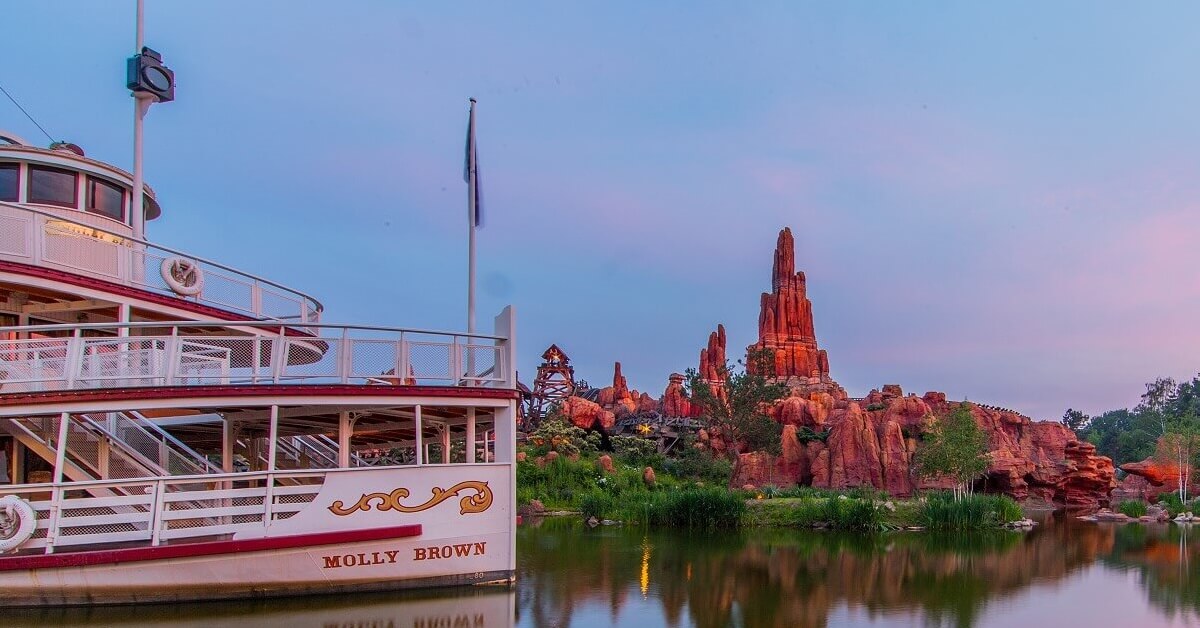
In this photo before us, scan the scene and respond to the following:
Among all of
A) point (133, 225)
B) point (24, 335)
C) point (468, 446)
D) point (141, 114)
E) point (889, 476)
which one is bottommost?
point (889, 476)

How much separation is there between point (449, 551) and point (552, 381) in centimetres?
4875

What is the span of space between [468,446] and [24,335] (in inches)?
295

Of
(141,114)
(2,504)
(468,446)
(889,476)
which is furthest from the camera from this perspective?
(889,476)

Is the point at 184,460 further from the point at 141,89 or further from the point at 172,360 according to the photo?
the point at 141,89

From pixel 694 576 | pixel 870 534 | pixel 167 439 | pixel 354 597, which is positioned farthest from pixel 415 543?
pixel 870 534

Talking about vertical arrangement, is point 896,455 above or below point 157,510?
below

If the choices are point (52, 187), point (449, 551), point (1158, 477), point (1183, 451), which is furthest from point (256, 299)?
point (1158, 477)

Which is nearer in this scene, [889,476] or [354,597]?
[354,597]

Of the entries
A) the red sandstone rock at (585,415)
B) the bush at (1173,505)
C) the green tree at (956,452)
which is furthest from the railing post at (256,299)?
the red sandstone rock at (585,415)

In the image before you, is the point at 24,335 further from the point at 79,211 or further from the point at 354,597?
the point at 354,597

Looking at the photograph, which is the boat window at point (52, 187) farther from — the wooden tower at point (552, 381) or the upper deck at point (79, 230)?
the wooden tower at point (552, 381)

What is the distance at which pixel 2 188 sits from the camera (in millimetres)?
16219

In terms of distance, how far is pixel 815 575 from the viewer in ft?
59.1

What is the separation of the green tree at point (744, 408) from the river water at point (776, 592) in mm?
23810
